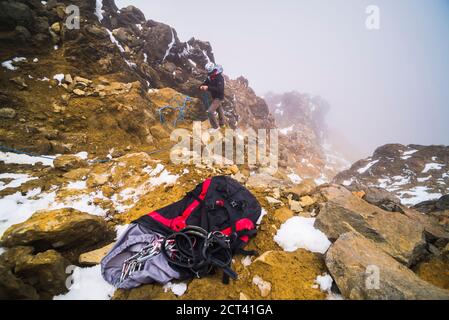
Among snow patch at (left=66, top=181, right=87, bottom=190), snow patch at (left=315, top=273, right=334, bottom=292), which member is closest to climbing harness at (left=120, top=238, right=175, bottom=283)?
snow patch at (left=315, top=273, right=334, bottom=292)

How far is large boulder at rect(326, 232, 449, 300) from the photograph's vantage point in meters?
2.23

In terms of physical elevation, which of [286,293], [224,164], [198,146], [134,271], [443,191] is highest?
[198,146]

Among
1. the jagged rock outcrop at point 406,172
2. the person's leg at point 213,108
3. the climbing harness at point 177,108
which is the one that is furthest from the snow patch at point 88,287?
the jagged rock outcrop at point 406,172

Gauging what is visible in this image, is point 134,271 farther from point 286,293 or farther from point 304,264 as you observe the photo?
point 304,264

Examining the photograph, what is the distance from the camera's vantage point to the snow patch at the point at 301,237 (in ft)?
11.6

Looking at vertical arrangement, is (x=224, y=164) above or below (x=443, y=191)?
above

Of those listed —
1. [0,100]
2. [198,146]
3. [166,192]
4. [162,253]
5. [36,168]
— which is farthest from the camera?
[198,146]

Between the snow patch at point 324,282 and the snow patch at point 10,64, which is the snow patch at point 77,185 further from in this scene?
the snow patch at point 10,64

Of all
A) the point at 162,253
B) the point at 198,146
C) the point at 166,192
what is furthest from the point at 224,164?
the point at 162,253

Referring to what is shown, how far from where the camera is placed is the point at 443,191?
26.4 meters

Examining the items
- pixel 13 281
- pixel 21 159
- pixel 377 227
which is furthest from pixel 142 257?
pixel 21 159

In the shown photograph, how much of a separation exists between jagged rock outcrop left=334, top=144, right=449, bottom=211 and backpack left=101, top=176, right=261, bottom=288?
87.9 feet

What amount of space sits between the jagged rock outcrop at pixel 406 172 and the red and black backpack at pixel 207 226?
26.6 m

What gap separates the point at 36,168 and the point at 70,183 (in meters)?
1.29
